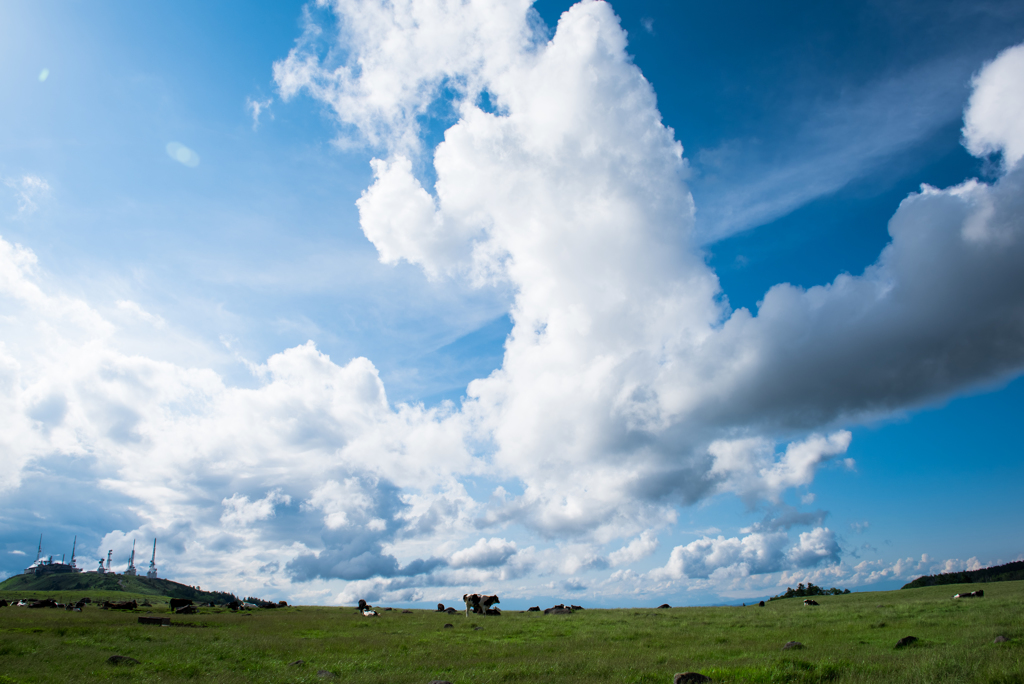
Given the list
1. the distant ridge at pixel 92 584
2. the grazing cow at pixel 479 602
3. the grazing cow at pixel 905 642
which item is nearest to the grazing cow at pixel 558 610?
the grazing cow at pixel 479 602

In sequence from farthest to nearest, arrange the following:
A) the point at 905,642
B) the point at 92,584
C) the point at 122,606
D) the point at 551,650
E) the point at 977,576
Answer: the point at 92,584
the point at 977,576
the point at 122,606
the point at 551,650
the point at 905,642

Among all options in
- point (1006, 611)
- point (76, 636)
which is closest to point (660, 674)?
point (1006, 611)

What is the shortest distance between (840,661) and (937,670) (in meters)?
4.05

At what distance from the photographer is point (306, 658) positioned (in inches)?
1064

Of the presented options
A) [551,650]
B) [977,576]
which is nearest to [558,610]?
[551,650]

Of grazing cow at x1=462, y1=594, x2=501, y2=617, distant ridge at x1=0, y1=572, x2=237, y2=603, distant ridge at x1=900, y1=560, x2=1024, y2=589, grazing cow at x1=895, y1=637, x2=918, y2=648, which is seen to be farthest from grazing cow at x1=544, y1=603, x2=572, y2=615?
distant ridge at x1=0, y1=572, x2=237, y2=603

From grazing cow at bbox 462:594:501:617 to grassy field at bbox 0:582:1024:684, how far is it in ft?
62.9

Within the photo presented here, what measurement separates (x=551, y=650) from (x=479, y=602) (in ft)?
121

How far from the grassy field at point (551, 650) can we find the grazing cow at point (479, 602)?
19.2 m

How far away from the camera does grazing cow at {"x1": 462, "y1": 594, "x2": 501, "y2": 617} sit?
205 feet

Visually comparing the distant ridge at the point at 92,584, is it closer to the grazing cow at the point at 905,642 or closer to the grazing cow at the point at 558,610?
the grazing cow at the point at 558,610

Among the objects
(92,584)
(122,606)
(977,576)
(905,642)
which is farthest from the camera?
(92,584)

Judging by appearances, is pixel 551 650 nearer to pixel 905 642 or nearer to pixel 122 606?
pixel 905 642

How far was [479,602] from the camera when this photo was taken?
208ft
